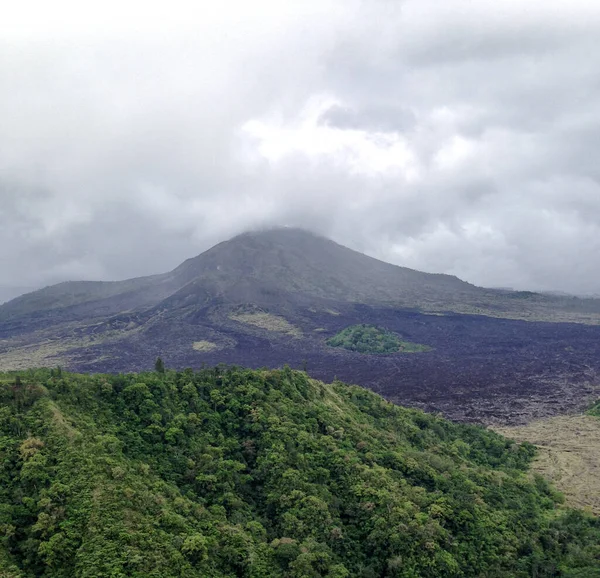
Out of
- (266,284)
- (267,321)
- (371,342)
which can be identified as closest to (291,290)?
(266,284)

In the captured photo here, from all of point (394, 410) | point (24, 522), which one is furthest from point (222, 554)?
point (394, 410)

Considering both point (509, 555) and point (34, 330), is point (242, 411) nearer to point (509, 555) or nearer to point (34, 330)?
point (509, 555)

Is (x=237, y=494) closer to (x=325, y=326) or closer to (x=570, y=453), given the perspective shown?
(x=570, y=453)

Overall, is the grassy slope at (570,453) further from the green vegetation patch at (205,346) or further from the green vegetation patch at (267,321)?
the green vegetation patch at (267,321)

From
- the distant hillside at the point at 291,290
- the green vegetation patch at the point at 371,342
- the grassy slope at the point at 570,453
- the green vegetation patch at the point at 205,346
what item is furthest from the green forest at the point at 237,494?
the distant hillside at the point at 291,290

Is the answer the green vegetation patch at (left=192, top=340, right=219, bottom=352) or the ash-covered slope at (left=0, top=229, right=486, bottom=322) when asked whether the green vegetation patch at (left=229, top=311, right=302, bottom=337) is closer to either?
the ash-covered slope at (left=0, top=229, right=486, bottom=322)
